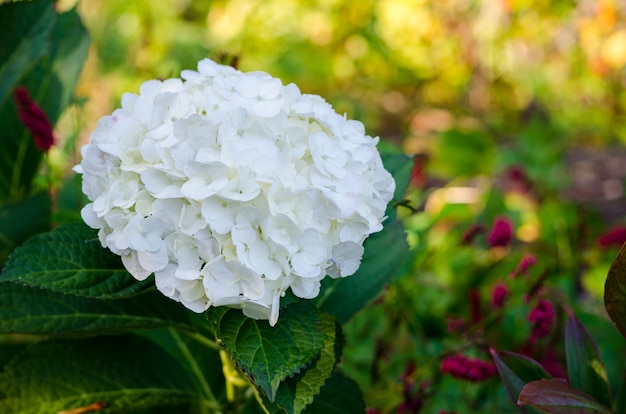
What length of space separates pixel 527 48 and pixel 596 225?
6.27ft

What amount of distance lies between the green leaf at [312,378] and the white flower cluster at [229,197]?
8 centimetres

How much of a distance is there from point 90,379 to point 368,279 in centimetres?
44

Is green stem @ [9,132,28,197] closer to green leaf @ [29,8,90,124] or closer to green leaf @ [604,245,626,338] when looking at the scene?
green leaf @ [29,8,90,124]

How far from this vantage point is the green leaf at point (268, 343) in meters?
0.73

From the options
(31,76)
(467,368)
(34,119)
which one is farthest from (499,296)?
(31,76)

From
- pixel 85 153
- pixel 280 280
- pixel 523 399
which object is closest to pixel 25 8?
pixel 85 153

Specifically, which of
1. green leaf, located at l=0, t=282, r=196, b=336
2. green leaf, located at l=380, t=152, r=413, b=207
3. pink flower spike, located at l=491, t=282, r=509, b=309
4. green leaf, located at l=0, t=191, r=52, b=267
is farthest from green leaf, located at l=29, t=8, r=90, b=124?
pink flower spike, located at l=491, t=282, r=509, b=309

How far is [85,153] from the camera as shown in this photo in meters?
0.80

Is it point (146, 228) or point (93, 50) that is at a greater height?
point (146, 228)

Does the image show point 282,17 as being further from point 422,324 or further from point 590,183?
point 422,324

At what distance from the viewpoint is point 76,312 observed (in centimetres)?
94

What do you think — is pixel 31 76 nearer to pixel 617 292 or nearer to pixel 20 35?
pixel 20 35

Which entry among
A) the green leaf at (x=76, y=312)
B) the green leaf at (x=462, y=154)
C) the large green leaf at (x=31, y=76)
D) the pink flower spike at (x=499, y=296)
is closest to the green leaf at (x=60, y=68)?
the large green leaf at (x=31, y=76)

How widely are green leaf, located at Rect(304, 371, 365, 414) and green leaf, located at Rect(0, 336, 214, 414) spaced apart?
208 millimetres
